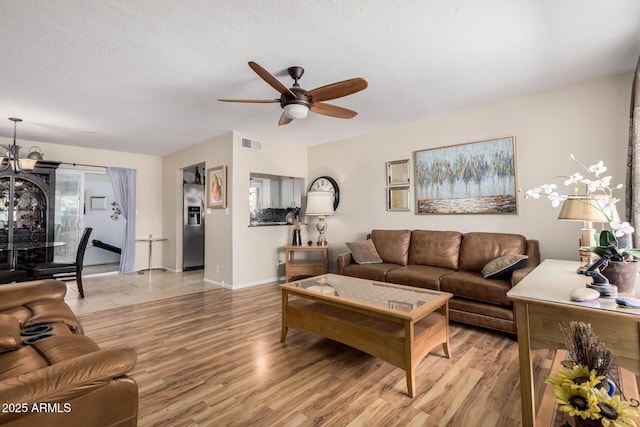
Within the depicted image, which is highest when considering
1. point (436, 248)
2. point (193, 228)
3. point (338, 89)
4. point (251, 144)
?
point (251, 144)

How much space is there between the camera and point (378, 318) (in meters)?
2.34

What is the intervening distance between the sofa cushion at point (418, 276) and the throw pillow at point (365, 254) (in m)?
0.47

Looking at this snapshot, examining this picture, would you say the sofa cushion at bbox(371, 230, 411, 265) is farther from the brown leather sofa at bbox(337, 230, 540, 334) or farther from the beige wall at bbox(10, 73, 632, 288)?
the beige wall at bbox(10, 73, 632, 288)

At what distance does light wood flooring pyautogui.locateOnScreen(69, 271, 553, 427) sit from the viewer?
169 centimetres

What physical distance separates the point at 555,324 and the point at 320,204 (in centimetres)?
358

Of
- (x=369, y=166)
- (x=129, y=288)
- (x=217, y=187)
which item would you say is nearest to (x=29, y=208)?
(x=129, y=288)

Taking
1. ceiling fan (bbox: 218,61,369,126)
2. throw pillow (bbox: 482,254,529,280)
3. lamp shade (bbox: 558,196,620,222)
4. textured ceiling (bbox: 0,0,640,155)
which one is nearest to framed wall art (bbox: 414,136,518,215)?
textured ceiling (bbox: 0,0,640,155)

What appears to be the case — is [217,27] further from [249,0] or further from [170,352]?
[170,352]

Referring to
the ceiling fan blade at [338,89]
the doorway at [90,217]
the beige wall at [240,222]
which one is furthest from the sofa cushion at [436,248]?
the doorway at [90,217]

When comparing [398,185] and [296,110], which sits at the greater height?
[296,110]

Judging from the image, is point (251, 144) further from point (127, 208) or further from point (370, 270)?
point (127, 208)

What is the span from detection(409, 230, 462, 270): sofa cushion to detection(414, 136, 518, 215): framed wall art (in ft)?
1.18

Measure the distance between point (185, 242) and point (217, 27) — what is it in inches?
200

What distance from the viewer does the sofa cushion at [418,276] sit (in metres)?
3.15
